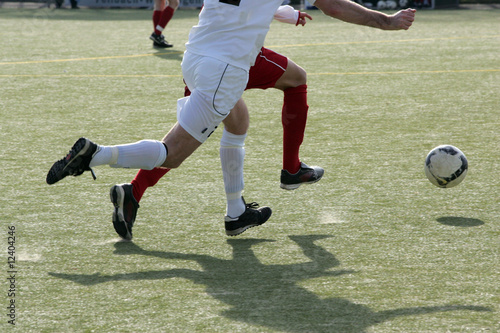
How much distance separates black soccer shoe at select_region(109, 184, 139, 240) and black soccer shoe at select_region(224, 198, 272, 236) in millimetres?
480

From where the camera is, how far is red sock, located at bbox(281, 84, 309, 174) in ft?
14.8

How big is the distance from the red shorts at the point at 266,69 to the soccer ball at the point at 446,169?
109 centimetres

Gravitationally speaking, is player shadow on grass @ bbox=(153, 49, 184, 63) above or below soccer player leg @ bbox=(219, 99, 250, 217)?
below

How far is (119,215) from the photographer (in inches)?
153

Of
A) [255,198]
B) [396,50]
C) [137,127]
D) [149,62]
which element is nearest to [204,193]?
[255,198]

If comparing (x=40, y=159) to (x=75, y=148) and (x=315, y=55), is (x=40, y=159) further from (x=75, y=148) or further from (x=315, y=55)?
(x=315, y=55)

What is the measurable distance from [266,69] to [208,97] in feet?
2.29

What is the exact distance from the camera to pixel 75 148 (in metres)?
3.41

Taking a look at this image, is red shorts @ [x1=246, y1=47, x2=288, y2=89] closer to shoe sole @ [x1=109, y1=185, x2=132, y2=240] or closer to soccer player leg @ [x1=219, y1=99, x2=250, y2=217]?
soccer player leg @ [x1=219, y1=99, x2=250, y2=217]

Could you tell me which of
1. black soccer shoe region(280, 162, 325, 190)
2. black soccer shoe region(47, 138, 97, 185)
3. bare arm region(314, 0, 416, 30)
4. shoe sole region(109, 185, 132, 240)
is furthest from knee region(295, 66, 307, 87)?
black soccer shoe region(47, 138, 97, 185)

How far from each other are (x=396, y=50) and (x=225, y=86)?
26.7 feet

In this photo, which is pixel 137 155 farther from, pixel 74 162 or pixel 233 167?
pixel 233 167

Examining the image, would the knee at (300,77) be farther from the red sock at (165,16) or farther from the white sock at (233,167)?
the red sock at (165,16)

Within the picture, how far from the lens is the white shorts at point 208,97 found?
366 centimetres
